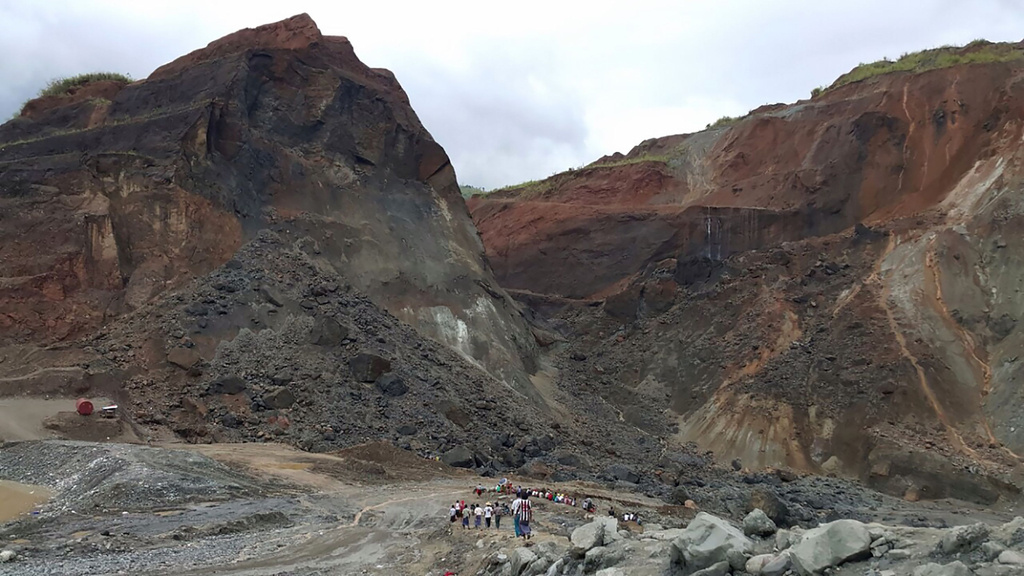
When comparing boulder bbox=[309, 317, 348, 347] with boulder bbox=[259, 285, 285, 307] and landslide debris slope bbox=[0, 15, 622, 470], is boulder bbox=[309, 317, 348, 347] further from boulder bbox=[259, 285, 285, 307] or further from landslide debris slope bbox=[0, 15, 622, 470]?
boulder bbox=[259, 285, 285, 307]

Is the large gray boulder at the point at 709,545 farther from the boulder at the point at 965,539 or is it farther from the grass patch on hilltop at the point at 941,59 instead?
the grass patch on hilltop at the point at 941,59

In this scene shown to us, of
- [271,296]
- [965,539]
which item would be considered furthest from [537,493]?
[271,296]

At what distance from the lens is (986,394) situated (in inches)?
1153

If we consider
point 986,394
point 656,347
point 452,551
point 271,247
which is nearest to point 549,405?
point 656,347

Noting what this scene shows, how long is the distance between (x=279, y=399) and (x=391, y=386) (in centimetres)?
393

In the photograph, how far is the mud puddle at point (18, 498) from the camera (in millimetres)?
15844

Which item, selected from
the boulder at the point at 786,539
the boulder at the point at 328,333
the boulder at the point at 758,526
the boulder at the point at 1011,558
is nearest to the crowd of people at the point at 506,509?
the boulder at the point at 758,526

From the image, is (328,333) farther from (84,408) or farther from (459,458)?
(84,408)

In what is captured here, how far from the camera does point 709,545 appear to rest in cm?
664

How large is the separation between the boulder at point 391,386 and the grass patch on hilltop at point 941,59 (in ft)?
114

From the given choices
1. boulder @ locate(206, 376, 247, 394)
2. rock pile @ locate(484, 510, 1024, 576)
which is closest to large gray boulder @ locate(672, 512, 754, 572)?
rock pile @ locate(484, 510, 1024, 576)

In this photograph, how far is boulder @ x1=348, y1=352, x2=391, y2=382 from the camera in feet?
94.4

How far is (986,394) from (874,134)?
18738mm

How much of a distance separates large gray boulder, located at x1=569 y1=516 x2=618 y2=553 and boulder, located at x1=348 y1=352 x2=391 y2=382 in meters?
20.6
